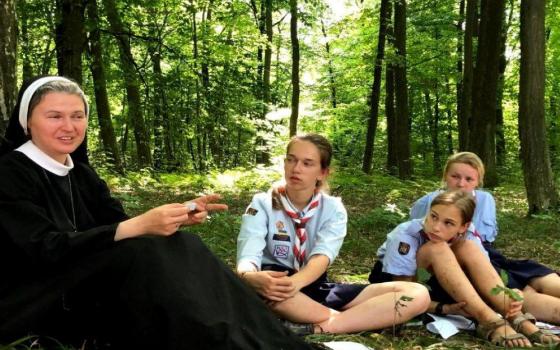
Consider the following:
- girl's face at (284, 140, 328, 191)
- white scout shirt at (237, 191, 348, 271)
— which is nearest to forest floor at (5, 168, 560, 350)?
white scout shirt at (237, 191, 348, 271)

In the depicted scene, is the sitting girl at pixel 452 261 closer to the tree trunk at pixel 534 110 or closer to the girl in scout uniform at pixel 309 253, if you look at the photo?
the girl in scout uniform at pixel 309 253

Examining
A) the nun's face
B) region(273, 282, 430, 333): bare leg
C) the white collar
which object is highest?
the nun's face

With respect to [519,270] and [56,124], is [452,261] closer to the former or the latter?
[519,270]

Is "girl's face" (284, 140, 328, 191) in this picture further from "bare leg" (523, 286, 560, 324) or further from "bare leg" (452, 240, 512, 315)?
"bare leg" (523, 286, 560, 324)

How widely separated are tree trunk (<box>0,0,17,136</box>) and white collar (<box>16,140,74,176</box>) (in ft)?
4.88

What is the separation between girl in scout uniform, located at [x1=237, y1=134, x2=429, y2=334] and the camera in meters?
2.87

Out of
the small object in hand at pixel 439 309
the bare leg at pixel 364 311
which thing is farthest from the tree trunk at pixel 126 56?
the small object in hand at pixel 439 309

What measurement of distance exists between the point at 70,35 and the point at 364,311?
20.8 ft

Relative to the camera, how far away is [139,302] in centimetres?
201

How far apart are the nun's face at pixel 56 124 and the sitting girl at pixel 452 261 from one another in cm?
206

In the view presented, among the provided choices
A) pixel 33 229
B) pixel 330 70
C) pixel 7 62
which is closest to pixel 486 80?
pixel 7 62

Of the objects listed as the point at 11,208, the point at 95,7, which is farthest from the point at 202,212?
the point at 95,7

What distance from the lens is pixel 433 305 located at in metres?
3.18

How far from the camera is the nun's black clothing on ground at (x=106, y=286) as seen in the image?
2.00 m
